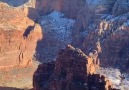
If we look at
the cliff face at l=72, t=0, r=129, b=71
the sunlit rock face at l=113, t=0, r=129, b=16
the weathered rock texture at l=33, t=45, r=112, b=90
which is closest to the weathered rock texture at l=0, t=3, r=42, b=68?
the cliff face at l=72, t=0, r=129, b=71

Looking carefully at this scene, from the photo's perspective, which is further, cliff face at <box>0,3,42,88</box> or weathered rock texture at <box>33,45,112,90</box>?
cliff face at <box>0,3,42,88</box>

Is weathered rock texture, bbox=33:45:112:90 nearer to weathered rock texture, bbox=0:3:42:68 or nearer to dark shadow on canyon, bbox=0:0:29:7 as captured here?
weathered rock texture, bbox=0:3:42:68

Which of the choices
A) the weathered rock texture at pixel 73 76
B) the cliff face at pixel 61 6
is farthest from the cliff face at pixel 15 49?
the weathered rock texture at pixel 73 76

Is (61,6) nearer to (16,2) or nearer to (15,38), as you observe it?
(16,2)

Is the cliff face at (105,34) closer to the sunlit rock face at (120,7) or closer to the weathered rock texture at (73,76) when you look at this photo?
the sunlit rock face at (120,7)

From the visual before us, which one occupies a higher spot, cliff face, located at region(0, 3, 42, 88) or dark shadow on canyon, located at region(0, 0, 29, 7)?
dark shadow on canyon, located at region(0, 0, 29, 7)

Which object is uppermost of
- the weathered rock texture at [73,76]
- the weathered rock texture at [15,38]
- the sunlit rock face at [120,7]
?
the sunlit rock face at [120,7]

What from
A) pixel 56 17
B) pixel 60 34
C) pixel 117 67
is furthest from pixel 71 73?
pixel 56 17

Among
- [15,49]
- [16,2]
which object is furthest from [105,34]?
[16,2]

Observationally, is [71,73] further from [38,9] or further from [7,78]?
[38,9]
